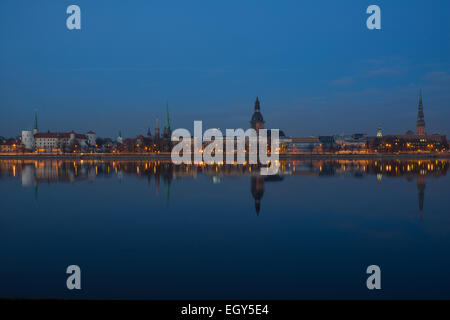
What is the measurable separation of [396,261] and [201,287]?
520 centimetres

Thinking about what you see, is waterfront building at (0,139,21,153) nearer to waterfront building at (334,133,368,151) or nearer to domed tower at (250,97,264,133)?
domed tower at (250,97,264,133)

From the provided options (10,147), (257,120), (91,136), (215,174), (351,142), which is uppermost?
(257,120)

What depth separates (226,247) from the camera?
10.7 meters

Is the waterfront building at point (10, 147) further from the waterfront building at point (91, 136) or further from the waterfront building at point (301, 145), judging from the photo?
the waterfront building at point (301, 145)

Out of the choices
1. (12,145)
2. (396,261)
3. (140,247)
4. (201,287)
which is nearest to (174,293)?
(201,287)

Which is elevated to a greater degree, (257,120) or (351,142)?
(257,120)

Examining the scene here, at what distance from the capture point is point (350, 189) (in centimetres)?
2528

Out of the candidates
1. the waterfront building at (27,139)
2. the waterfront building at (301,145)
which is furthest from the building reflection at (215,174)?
the waterfront building at (27,139)

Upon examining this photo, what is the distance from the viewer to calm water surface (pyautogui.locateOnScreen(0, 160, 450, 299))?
301 inches

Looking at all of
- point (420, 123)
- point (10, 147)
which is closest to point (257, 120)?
point (420, 123)

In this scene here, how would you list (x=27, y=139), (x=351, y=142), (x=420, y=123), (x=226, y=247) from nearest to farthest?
(x=226, y=247) < (x=27, y=139) < (x=351, y=142) < (x=420, y=123)

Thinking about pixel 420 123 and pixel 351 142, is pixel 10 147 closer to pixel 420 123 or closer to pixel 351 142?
pixel 351 142

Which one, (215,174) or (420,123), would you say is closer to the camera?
(215,174)
